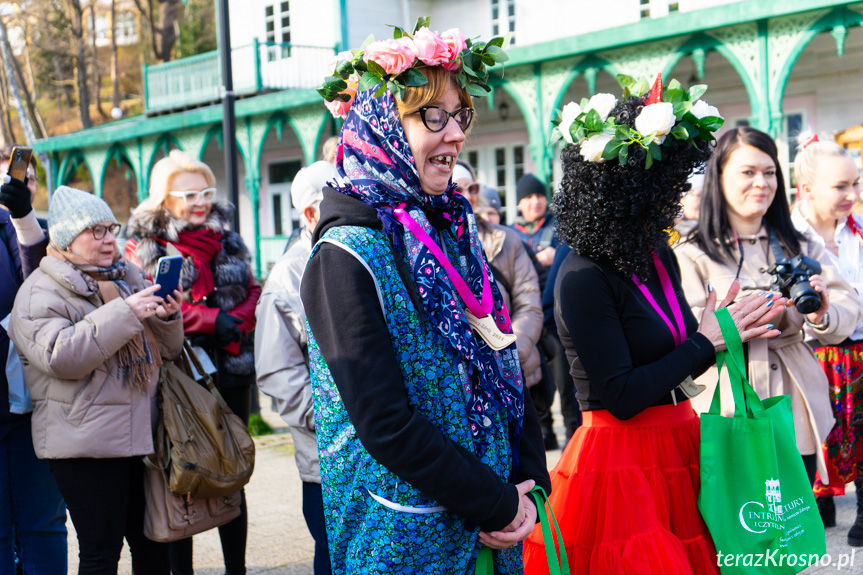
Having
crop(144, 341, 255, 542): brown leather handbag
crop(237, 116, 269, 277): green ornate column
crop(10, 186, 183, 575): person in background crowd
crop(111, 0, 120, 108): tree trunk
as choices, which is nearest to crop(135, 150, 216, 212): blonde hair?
crop(10, 186, 183, 575): person in background crowd

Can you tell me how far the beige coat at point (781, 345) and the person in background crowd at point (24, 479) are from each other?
9.52 ft

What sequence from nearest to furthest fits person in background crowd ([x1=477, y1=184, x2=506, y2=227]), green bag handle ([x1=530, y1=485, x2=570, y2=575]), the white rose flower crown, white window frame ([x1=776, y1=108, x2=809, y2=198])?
green bag handle ([x1=530, y1=485, x2=570, y2=575]) → the white rose flower crown → person in background crowd ([x1=477, y1=184, x2=506, y2=227]) → white window frame ([x1=776, y1=108, x2=809, y2=198])

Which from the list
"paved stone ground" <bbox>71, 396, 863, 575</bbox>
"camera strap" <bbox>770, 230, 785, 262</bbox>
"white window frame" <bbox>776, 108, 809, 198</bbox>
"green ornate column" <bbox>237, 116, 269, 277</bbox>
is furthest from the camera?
"green ornate column" <bbox>237, 116, 269, 277</bbox>

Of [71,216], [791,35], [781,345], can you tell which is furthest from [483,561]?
[791,35]

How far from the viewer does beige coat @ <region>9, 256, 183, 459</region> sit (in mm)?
3105

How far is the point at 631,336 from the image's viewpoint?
8.93 feet

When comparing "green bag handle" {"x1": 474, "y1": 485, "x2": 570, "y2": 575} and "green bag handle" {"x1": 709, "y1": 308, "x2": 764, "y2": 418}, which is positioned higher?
"green bag handle" {"x1": 709, "y1": 308, "x2": 764, "y2": 418}

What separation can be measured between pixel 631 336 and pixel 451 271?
0.95 metres

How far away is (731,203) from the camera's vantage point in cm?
363

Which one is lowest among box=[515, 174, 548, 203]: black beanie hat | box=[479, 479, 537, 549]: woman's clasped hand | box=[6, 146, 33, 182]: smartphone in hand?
box=[479, 479, 537, 549]: woman's clasped hand

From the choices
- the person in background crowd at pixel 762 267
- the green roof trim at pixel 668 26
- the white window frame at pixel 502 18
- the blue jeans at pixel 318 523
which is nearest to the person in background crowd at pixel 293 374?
the blue jeans at pixel 318 523

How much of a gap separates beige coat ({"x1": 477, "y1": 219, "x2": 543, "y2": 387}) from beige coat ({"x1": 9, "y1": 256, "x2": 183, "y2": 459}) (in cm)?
245

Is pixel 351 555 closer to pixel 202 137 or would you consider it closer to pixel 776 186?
pixel 776 186

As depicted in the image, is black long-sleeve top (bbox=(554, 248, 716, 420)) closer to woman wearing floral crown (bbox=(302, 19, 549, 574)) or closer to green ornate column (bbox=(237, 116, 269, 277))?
woman wearing floral crown (bbox=(302, 19, 549, 574))
